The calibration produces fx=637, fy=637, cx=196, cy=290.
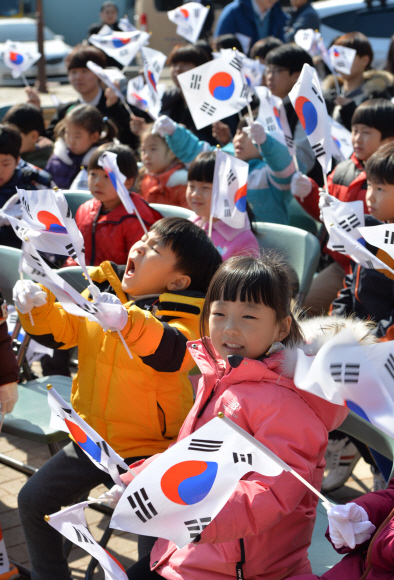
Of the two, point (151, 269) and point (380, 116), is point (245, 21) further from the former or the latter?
point (151, 269)

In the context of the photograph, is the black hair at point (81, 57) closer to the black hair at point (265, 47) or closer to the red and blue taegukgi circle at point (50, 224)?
the black hair at point (265, 47)

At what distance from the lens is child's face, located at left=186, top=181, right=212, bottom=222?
3094mm

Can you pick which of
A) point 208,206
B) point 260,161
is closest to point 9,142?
point 208,206

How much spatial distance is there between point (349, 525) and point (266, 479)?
0.21m

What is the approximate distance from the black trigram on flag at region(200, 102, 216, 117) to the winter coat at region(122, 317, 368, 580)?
2309 mm

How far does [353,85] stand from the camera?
516 centimetres

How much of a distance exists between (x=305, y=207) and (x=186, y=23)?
290 centimetres

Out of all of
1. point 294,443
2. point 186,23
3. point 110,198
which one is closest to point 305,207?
point 110,198

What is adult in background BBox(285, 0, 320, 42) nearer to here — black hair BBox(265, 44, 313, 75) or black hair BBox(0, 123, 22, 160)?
black hair BBox(265, 44, 313, 75)

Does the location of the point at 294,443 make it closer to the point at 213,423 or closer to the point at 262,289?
the point at 213,423

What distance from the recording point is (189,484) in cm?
131

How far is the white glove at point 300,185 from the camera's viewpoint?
3.47m

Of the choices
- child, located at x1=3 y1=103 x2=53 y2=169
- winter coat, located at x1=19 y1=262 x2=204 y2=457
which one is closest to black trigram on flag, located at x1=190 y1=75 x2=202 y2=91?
child, located at x1=3 y1=103 x2=53 y2=169

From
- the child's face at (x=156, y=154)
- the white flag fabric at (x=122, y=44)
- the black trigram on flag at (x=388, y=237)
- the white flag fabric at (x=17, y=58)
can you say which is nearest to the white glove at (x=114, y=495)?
the black trigram on flag at (x=388, y=237)
